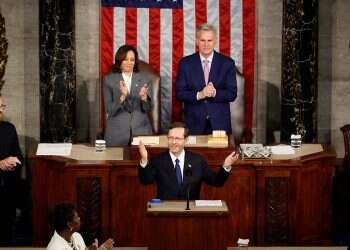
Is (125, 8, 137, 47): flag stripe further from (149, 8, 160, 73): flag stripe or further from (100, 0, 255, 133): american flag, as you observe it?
(149, 8, 160, 73): flag stripe

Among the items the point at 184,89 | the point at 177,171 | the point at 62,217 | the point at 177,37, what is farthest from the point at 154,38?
the point at 62,217

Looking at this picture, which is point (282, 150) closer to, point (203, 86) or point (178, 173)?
point (203, 86)

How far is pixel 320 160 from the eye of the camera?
1027 centimetres

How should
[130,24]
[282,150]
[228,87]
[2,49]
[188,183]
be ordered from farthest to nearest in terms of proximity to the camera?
1. [130,24]
2. [2,49]
3. [228,87]
4. [282,150]
5. [188,183]

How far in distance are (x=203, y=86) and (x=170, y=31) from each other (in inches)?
74.1

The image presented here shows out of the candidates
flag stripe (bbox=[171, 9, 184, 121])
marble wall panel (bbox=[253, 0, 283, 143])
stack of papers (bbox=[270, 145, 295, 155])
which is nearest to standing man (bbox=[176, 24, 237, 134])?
stack of papers (bbox=[270, 145, 295, 155])

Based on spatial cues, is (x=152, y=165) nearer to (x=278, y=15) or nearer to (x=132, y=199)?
(x=132, y=199)

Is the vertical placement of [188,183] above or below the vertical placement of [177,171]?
below

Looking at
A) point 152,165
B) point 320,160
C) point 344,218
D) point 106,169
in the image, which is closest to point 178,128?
point 152,165

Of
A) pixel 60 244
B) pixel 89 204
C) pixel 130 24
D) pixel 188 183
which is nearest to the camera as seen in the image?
pixel 60 244

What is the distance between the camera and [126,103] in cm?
1069

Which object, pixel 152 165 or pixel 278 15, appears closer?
pixel 152 165

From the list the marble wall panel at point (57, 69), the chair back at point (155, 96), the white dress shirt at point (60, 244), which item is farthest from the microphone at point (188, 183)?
the marble wall panel at point (57, 69)

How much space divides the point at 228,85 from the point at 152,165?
94.6 inches
